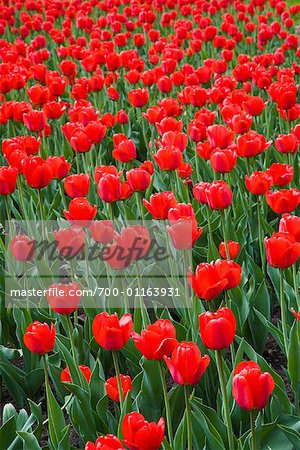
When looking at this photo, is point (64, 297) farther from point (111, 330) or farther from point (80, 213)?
point (80, 213)

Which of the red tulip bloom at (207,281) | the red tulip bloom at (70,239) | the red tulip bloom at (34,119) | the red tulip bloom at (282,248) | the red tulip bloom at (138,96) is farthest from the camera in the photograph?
the red tulip bloom at (138,96)

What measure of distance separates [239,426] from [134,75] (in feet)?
10.2

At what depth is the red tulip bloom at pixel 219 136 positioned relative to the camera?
3.24m

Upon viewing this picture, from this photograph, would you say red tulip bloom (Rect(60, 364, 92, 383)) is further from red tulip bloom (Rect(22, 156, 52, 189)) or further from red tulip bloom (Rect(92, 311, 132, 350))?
red tulip bloom (Rect(22, 156, 52, 189))

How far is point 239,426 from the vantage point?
224 centimetres

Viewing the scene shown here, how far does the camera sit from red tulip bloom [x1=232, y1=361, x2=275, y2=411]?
62.6 inches

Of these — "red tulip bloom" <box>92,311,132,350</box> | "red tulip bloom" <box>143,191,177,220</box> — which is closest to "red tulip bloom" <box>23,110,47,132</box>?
"red tulip bloom" <box>143,191,177,220</box>

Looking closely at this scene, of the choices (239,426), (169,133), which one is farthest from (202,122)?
(239,426)

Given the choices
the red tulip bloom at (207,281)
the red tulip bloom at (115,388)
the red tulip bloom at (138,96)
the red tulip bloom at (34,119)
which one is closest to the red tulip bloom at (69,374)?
the red tulip bloom at (115,388)

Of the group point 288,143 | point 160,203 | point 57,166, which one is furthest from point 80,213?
point 288,143

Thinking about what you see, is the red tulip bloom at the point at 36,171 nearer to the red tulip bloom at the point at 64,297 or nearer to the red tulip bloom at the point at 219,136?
the red tulip bloom at the point at 219,136

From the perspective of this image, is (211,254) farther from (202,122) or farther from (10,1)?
(10,1)

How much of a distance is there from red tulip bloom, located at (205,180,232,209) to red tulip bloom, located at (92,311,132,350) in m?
0.83

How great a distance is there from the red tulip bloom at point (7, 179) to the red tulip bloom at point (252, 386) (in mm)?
1588
